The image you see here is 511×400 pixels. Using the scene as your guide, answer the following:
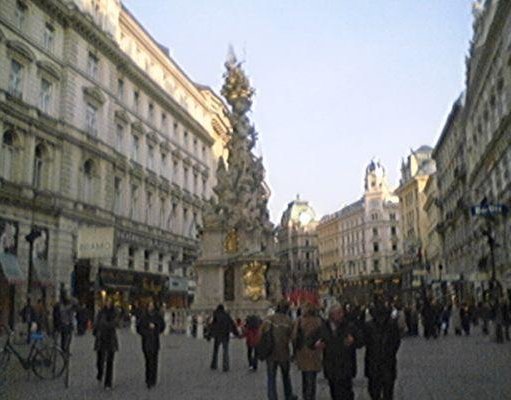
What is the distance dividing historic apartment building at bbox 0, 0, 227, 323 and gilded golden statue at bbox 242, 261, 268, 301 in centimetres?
768

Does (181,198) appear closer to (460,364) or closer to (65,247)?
(65,247)

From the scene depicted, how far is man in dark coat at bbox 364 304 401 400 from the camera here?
9547mm

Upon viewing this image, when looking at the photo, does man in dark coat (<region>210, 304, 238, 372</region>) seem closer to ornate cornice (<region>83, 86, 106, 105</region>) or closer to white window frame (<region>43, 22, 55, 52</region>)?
white window frame (<region>43, 22, 55, 52</region>)

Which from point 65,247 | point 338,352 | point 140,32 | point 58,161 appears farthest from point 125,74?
point 338,352

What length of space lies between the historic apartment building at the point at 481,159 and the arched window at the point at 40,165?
24.3 m

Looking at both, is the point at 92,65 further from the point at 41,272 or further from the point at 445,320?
the point at 445,320

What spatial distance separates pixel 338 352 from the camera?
29.7 ft

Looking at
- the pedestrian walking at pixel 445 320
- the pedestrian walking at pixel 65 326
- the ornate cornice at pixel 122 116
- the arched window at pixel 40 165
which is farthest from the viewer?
the ornate cornice at pixel 122 116

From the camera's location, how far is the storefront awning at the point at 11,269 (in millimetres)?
30141

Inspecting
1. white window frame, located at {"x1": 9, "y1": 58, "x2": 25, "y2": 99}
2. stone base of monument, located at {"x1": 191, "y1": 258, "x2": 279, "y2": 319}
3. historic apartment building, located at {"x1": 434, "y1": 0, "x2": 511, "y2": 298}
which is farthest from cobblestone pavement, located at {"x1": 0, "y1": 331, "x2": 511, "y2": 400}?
white window frame, located at {"x1": 9, "y1": 58, "x2": 25, "y2": 99}

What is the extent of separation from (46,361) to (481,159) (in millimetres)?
40234

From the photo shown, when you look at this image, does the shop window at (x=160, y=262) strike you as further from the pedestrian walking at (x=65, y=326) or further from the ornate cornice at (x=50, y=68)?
the pedestrian walking at (x=65, y=326)

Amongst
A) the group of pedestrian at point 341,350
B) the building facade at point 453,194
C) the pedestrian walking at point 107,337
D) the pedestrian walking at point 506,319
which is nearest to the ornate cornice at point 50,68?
the pedestrian walking at point 107,337

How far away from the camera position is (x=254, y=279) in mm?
34688
